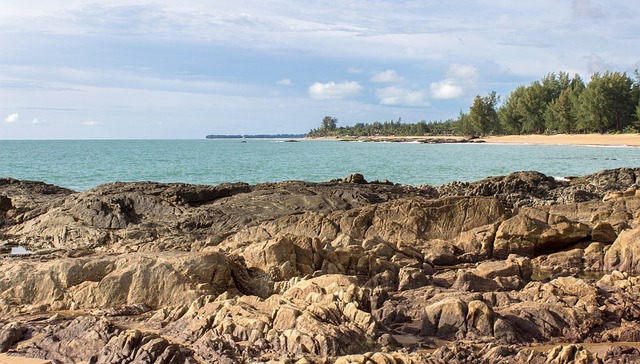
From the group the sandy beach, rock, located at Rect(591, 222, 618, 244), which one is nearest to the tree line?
the sandy beach

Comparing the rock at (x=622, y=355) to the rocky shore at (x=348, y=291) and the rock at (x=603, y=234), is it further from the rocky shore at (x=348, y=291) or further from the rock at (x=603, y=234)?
the rock at (x=603, y=234)

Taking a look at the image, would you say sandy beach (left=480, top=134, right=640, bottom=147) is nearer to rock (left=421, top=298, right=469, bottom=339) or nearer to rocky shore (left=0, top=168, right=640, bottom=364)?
rocky shore (left=0, top=168, right=640, bottom=364)

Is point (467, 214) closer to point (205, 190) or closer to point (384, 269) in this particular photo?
point (384, 269)

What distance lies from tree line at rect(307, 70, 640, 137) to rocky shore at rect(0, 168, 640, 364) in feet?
241

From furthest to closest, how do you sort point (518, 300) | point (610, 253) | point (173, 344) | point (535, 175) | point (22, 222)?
point (535, 175) → point (22, 222) → point (610, 253) → point (518, 300) → point (173, 344)

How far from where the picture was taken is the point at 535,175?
1010 inches

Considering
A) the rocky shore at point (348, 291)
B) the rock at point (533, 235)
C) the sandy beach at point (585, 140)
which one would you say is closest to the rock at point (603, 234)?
the rocky shore at point (348, 291)

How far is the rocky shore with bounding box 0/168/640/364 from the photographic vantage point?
6.50 meters

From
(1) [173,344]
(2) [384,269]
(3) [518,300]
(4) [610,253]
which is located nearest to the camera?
(1) [173,344]

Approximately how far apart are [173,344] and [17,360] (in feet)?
5.62

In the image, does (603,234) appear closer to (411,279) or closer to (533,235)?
(533,235)

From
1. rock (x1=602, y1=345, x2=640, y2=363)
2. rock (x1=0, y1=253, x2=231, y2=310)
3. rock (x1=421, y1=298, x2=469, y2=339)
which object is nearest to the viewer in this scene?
rock (x1=602, y1=345, x2=640, y2=363)

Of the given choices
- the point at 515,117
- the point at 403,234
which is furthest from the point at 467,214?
the point at 515,117

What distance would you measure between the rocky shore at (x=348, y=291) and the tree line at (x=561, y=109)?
241ft
